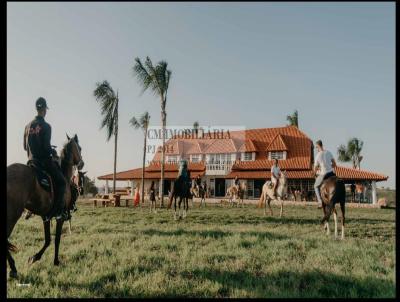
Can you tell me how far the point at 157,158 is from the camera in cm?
4906

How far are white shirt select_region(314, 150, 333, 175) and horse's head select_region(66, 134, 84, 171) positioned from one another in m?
6.75

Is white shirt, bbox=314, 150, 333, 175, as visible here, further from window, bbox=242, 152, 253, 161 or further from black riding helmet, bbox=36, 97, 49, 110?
window, bbox=242, 152, 253, 161

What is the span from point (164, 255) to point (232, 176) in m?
33.2

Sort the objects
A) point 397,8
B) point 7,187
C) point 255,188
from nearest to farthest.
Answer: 1. point 7,187
2. point 397,8
3. point 255,188

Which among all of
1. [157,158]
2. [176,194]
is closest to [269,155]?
[157,158]

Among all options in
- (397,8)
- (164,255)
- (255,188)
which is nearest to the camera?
(397,8)

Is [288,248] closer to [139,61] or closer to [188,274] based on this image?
[188,274]

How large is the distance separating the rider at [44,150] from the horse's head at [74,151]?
70cm

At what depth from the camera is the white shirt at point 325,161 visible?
9586 millimetres

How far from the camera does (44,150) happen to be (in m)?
5.81

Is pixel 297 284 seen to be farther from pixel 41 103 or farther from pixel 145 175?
pixel 145 175

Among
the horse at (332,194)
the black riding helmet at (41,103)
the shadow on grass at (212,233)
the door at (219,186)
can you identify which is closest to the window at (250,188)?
the door at (219,186)

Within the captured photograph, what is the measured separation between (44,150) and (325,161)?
7.62m

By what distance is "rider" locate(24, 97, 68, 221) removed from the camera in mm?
5738
